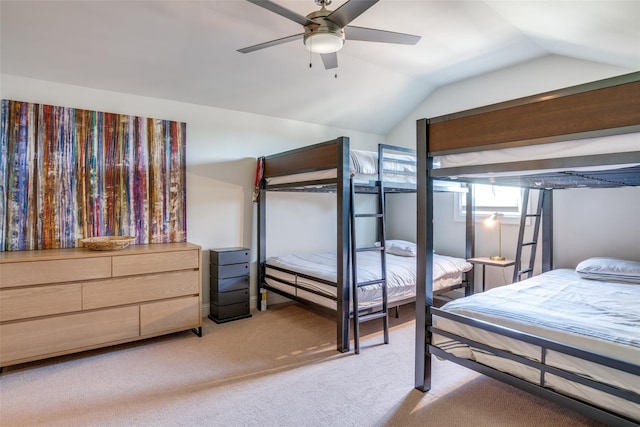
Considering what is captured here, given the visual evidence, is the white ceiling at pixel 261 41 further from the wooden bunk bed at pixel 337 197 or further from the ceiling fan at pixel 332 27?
the wooden bunk bed at pixel 337 197

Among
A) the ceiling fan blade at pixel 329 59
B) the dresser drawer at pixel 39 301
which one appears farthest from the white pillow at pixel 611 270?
the dresser drawer at pixel 39 301

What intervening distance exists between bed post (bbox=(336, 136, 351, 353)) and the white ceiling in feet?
3.92

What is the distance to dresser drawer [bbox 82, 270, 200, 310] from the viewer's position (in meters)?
2.83

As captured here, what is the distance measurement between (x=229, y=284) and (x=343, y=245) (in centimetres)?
147

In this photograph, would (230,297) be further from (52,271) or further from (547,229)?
(547,229)

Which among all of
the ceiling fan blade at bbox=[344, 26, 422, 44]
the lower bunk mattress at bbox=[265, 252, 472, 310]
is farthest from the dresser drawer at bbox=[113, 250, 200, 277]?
the ceiling fan blade at bbox=[344, 26, 422, 44]

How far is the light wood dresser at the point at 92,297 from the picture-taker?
2.56m

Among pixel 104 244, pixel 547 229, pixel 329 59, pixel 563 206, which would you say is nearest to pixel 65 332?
pixel 104 244

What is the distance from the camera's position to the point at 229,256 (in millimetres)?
3736

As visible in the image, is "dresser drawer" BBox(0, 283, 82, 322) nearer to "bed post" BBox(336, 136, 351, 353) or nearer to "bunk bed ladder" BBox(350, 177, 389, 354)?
"bed post" BBox(336, 136, 351, 353)

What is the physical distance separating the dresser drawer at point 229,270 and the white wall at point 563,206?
2.81 metres

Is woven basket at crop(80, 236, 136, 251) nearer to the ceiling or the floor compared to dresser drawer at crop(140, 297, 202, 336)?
nearer to the ceiling

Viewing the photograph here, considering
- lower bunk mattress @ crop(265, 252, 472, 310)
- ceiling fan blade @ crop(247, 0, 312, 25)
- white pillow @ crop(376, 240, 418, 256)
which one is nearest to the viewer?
ceiling fan blade @ crop(247, 0, 312, 25)

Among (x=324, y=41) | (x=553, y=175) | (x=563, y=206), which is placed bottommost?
(x=563, y=206)
